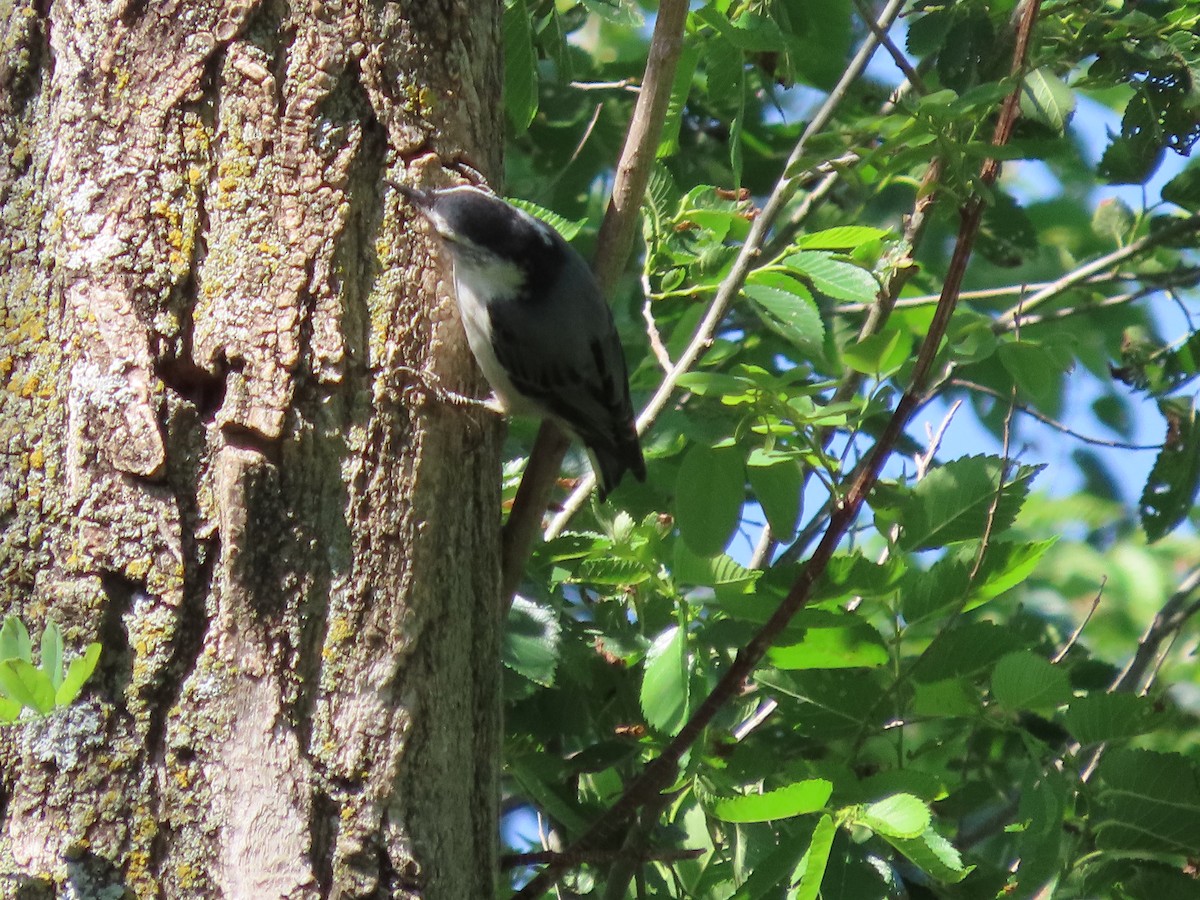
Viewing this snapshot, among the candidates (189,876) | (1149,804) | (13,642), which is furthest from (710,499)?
(13,642)

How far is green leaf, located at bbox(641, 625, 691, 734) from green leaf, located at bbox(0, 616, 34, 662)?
36.0 inches

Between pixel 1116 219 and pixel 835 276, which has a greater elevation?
pixel 1116 219

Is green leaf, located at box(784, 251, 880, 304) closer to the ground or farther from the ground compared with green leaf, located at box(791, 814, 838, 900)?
farther from the ground

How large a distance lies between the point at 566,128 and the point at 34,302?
1875 mm

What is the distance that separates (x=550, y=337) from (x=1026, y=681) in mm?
1148

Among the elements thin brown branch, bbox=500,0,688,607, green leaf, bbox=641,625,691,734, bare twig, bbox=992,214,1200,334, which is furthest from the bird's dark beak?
bare twig, bbox=992,214,1200,334

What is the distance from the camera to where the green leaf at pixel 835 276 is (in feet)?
6.83

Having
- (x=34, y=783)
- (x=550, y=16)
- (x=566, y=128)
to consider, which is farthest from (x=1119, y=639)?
(x=34, y=783)

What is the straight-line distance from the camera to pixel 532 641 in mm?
2023

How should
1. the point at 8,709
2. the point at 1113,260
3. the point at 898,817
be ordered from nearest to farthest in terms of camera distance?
the point at 8,709
the point at 898,817
the point at 1113,260

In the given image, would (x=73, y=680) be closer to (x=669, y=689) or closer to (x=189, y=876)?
(x=189, y=876)

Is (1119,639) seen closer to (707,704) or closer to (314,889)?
(707,704)

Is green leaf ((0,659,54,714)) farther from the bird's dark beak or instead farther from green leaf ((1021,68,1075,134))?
green leaf ((1021,68,1075,134))

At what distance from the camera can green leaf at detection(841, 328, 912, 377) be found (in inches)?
74.4
